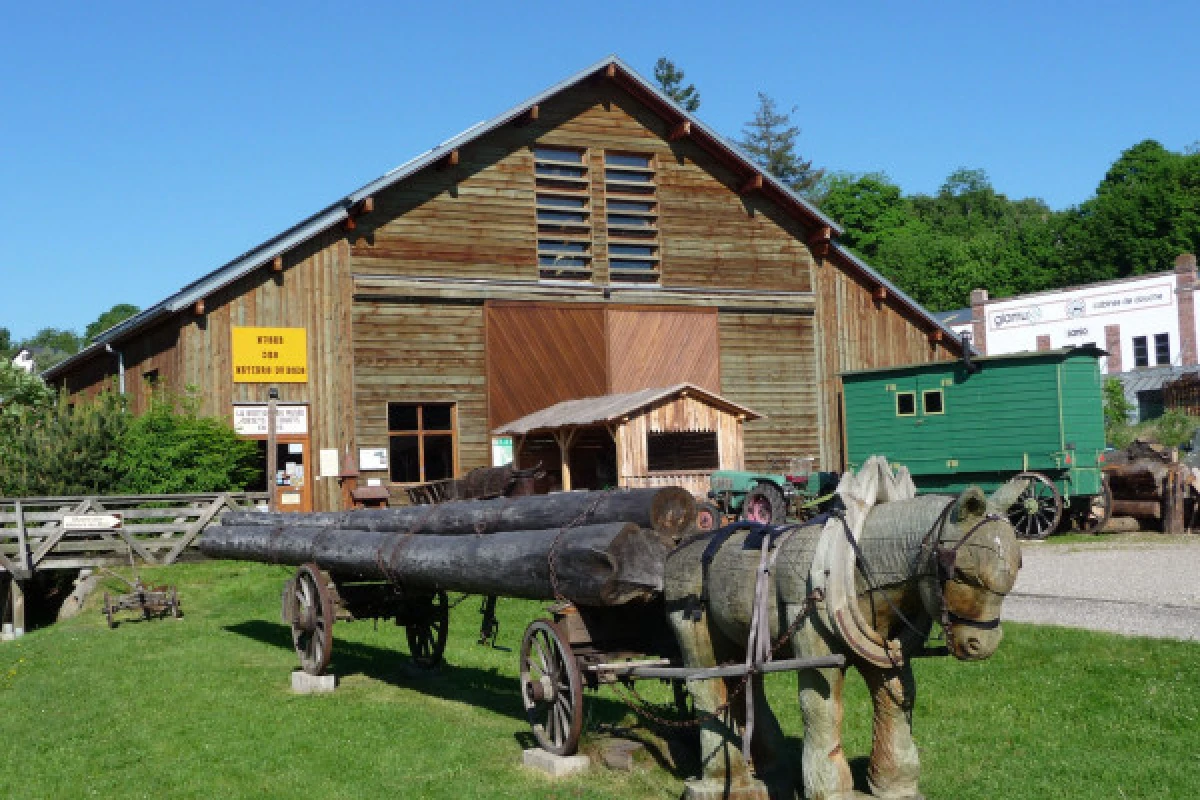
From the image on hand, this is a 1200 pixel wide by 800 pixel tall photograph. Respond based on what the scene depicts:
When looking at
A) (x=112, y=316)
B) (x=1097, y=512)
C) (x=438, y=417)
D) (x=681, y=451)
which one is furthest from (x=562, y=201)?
(x=112, y=316)

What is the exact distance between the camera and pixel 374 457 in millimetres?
27031

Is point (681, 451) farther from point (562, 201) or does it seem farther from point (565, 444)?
point (562, 201)

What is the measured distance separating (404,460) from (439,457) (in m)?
0.77

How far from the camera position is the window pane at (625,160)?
99.2ft

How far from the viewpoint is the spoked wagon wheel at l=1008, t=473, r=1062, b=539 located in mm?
23562

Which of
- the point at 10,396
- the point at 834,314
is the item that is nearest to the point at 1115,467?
the point at 834,314

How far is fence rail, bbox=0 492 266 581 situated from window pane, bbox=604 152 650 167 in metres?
11.7

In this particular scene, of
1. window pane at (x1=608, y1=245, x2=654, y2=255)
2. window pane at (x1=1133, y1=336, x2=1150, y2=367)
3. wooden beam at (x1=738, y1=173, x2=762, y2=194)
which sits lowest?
window pane at (x1=1133, y1=336, x2=1150, y2=367)

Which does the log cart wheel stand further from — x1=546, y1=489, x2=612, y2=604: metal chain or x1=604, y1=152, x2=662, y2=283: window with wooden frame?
x1=604, y1=152, x2=662, y2=283: window with wooden frame

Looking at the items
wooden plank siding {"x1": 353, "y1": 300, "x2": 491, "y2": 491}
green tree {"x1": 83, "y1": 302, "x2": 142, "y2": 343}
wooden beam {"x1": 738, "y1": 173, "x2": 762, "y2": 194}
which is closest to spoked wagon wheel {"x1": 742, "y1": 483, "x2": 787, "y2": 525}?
wooden plank siding {"x1": 353, "y1": 300, "x2": 491, "y2": 491}

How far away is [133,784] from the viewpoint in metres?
9.88

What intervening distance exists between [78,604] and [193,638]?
16.0ft

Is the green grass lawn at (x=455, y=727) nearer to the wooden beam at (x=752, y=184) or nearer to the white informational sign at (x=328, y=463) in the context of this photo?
the white informational sign at (x=328, y=463)

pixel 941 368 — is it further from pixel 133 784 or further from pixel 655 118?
pixel 133 784
